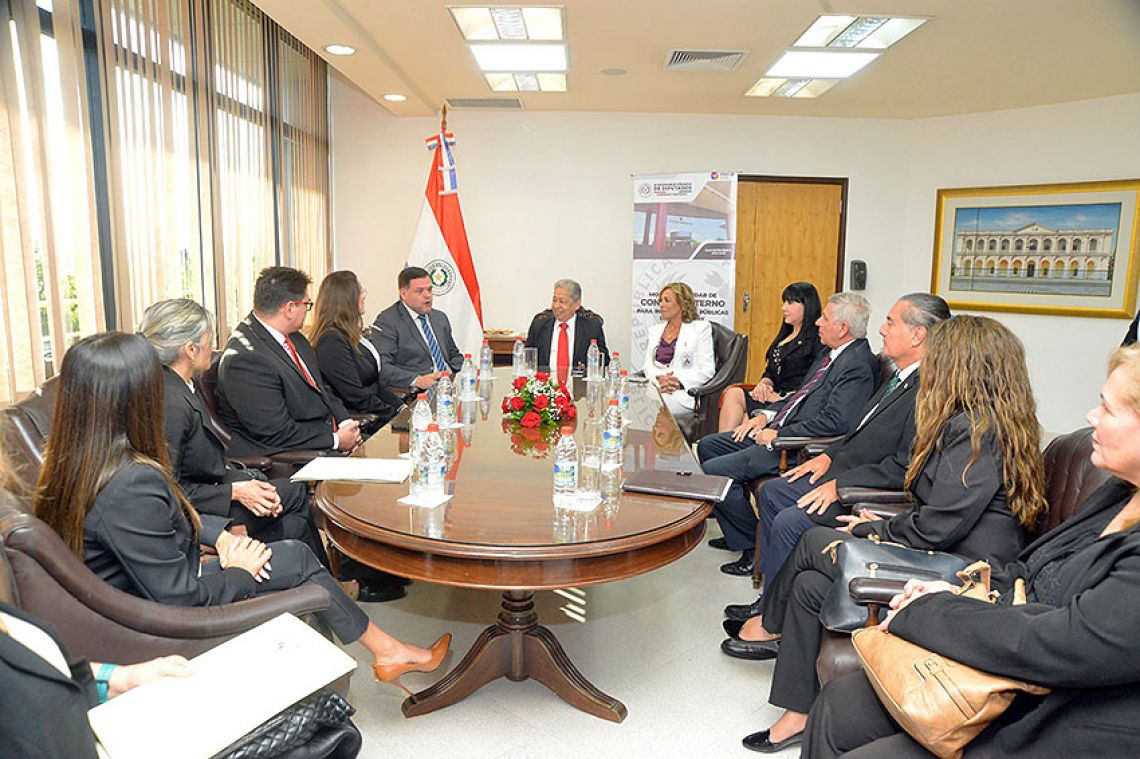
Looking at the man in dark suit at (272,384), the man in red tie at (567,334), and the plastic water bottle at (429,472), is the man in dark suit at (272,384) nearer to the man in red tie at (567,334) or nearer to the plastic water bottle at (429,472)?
the plastic water bottle at (429,472)

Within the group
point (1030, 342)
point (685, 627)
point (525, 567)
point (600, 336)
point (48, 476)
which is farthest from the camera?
point (1030, 342)

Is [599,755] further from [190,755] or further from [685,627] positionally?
[190,755]

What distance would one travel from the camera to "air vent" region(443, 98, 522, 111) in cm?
669

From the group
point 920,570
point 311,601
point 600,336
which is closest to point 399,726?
point 311,601

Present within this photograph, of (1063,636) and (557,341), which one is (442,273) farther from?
(1063,636)

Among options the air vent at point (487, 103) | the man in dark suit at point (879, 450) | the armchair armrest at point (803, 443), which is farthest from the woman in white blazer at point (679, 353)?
the air vent at point (487, 103)

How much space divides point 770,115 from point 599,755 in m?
6.50

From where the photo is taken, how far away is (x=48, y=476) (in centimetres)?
166

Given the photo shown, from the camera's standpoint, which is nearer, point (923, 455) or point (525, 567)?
point (525, 567)

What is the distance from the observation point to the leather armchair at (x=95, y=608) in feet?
4.75

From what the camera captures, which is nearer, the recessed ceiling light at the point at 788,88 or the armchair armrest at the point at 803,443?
the armchair armrest at the point at 803,443

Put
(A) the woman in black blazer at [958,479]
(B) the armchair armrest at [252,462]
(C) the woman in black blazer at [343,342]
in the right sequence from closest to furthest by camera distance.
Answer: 1. (A) the woman in black blazer at [958,479]
2. (B) the armchair armrest at [252,462]
3. (C) the woman in black blazer at [343,342]

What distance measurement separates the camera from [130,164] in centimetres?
399

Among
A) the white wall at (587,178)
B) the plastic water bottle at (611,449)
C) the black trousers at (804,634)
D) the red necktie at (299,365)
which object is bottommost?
the black trousers at (804,634)
